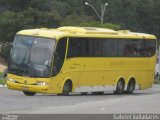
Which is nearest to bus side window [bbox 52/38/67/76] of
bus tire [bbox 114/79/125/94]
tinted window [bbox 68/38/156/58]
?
tinted window [bbox 68/38/156/58]

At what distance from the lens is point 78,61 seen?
32.5m

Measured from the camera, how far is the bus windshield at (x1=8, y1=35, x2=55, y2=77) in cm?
3066

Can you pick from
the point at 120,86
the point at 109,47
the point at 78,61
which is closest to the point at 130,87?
the point at 120,86

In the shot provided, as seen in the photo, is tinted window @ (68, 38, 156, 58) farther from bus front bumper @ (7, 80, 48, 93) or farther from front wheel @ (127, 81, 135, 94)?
bus front bumper @ (7, 80, 48, 93)

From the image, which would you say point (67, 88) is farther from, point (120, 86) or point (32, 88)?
point (120, 86)

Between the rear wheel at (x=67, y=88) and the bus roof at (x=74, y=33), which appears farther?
the rear wheel at (x=67, y=88)

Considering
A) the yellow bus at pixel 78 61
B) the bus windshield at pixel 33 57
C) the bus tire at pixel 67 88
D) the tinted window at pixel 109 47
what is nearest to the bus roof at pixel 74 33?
the yellow bus at pixel 78 61

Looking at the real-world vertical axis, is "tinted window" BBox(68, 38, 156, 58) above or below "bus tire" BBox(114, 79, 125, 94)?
above

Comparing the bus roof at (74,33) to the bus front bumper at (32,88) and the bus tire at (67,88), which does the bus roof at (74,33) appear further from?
the bus front bumper at (32,88)

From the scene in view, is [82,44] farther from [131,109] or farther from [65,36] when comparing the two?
[131,109]

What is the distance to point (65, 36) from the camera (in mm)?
31469

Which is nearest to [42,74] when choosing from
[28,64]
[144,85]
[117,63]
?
[28,64]

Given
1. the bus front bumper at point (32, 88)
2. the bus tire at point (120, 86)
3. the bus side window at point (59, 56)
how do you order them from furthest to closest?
the bus tire at point (120, 86) < the bus side window at point (59, 56) < the bus front bumper at point (32, 88)

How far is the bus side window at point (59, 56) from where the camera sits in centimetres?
3091
